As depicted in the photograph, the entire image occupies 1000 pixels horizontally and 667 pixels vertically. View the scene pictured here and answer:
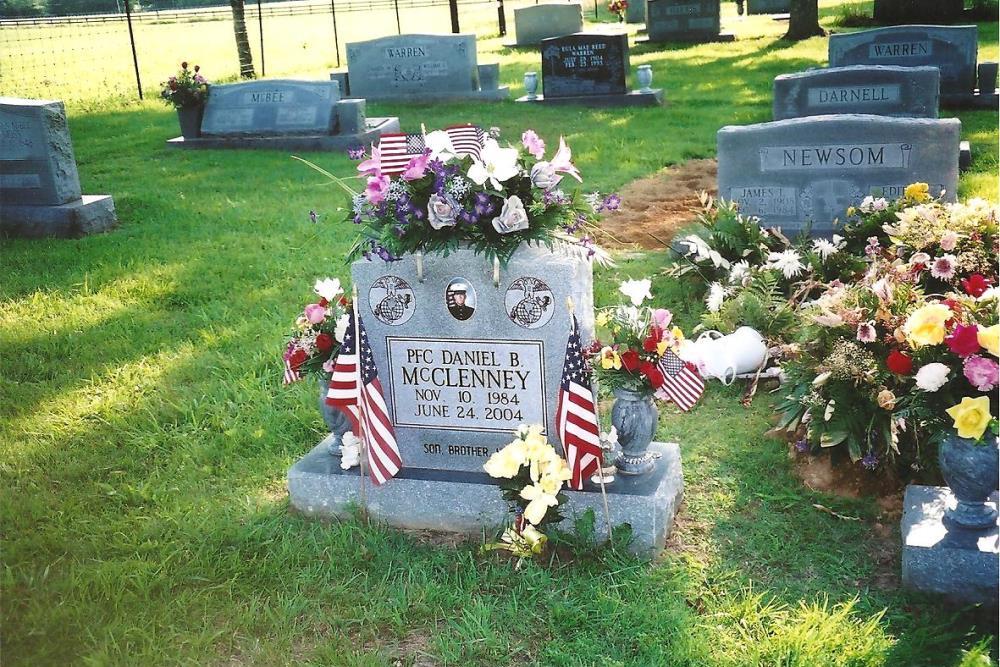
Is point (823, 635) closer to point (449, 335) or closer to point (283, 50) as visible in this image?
point (449, 335)

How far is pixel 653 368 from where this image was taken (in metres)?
4.12

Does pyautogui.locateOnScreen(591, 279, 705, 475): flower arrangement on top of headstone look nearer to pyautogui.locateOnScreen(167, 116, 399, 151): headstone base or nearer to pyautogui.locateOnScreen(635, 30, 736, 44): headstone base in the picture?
pyautogui.locateOnScreen(167, 116, 399, 151): headstone base

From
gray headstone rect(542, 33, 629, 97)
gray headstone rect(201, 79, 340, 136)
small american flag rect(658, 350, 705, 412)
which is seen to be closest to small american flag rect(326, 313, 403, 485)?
small american flag rect(658, 350, 705, 412)

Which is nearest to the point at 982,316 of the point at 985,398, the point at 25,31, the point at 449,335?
the point at 985,398

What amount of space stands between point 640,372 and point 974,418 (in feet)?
4.27

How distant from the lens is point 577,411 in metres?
4.11

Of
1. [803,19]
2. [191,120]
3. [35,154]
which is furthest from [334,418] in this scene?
[803,19]

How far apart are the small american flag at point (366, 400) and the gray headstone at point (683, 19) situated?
21858 millimetres

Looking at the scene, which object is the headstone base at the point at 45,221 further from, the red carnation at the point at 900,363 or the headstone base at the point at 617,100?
the headstone base at the point at 617,100

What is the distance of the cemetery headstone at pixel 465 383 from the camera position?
4199 mm

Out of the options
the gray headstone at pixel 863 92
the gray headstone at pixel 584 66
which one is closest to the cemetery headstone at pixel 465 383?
the gray headstone at pixel 863 92

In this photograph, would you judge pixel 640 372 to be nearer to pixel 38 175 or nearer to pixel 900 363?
pixel 900 363

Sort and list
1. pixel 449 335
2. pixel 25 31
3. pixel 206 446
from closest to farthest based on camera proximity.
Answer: pixel 449 335
pixel 206 446
pixel 25 31

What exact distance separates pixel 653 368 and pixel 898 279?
1715 mm
